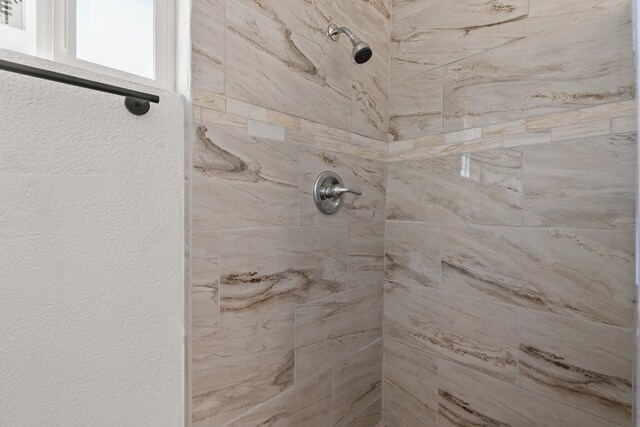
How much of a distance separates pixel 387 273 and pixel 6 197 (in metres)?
1.24

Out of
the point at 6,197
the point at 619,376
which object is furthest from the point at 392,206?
the point at 6,197

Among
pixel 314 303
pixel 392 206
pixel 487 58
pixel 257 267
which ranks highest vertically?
pixel 487 58

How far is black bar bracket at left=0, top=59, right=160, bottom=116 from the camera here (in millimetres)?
539

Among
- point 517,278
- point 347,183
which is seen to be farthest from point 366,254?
point 517,278

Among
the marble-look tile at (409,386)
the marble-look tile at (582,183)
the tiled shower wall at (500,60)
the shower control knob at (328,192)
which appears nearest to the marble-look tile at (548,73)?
the tiled shower wall at (500,60)

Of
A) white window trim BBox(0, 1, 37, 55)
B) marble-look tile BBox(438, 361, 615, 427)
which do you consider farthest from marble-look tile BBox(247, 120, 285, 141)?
marble-look tile BBox(438, 361, 615, 427)

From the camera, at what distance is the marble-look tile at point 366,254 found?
49.4 inches

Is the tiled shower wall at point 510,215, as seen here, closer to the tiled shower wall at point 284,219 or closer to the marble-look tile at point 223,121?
the tiled shower wall at point 284,219

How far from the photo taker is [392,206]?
4.55 ft

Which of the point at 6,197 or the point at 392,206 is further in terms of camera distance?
the point at 392,206

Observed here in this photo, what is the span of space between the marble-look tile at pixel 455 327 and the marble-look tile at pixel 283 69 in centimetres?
77

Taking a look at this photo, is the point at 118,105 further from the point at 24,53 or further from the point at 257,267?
the point at 257,267

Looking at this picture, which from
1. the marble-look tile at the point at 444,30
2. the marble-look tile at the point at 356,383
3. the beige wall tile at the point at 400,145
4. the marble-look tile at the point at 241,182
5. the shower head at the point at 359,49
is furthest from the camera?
the beige wall tile at the point at 400,145

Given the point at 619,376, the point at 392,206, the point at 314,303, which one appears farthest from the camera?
the point at 392,206
